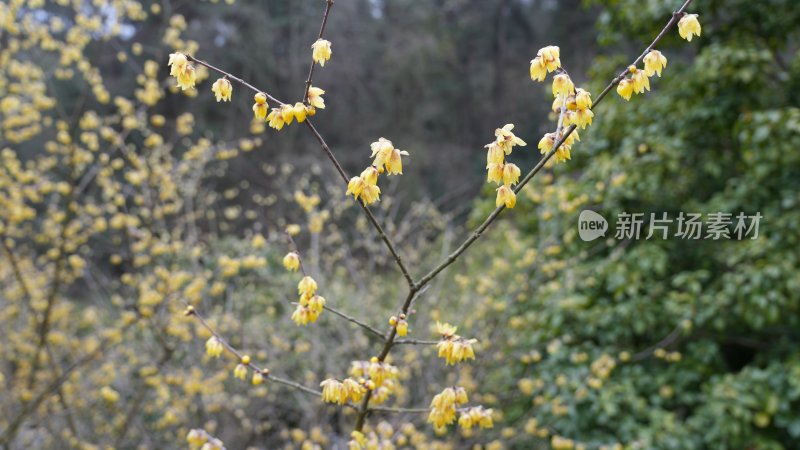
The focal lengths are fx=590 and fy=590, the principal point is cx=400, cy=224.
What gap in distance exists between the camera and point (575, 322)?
331 cm

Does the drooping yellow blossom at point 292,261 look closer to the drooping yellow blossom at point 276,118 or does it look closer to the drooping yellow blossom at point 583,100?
the drooping yellow blossom at point 276,118

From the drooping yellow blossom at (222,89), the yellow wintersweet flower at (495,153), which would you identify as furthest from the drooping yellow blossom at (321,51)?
the yellow wintersweet flower at (495,153)

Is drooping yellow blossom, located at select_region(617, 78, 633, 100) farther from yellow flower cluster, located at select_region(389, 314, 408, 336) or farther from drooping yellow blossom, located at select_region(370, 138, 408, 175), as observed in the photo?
yellow flower cluster, located at select_region(389, 314, 408, 336)

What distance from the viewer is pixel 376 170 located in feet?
3.51

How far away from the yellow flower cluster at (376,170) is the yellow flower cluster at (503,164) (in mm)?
156

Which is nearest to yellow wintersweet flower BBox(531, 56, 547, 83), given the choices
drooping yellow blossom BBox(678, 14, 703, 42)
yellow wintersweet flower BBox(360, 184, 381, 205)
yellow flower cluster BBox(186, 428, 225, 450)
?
drooping yellow blossom BBox(678, 14, 703, 42)

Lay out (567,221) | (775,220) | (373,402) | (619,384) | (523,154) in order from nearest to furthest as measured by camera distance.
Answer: (373,402) < (775,220) < (619,384) < (567,221) < (523,154)

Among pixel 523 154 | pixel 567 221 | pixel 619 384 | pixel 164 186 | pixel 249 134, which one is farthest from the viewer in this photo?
pixel 523 154

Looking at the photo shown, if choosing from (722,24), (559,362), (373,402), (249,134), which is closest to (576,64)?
(249,134)

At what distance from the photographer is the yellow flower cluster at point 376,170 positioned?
1.04 m

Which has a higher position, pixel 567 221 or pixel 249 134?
pixel 249 134

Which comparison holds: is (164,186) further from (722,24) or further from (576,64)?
(576,64)

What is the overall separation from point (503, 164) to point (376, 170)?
229 millimetres

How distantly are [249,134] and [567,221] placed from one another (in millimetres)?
6609
